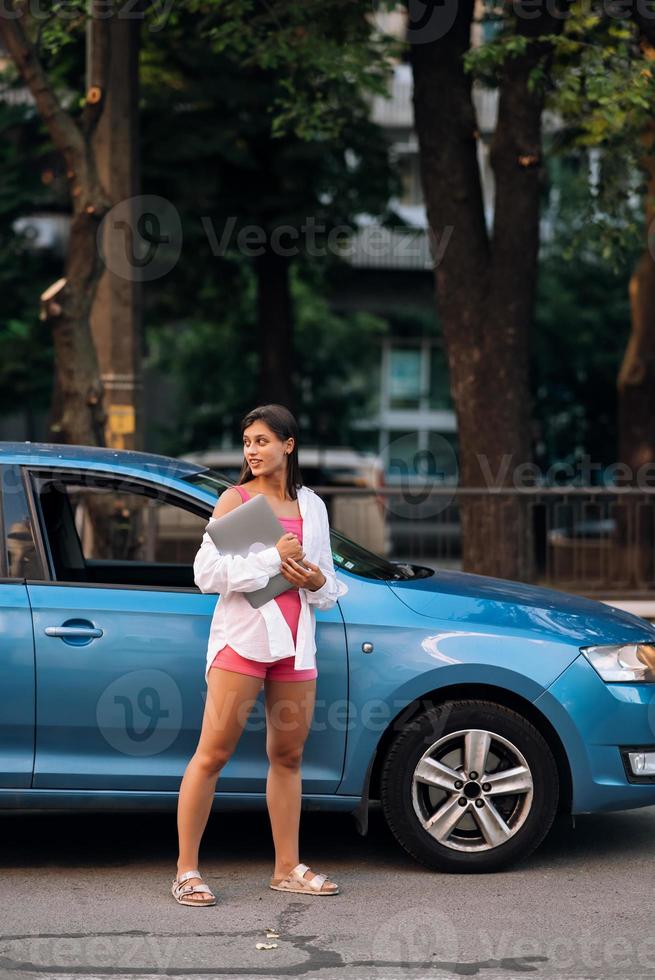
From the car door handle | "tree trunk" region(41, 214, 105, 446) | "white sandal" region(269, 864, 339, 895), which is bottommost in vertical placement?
"white sandal" region(269, 864, 339, 895)

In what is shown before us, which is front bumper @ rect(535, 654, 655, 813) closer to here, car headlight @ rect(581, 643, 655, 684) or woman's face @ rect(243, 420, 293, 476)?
car headlight @ rect(581, 643, 655, 684)

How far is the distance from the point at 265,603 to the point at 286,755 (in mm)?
592

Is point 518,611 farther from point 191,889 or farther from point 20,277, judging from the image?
point 20,277

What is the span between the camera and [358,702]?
5.30m

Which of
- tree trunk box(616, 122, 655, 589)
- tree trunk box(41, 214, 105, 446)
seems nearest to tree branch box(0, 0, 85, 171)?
tree trunk box(41, 214, 105, 446)

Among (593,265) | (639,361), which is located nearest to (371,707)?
(639,361)

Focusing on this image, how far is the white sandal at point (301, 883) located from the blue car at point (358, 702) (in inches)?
10.1

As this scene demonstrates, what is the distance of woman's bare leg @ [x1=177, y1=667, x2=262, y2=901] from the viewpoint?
4.95 meters

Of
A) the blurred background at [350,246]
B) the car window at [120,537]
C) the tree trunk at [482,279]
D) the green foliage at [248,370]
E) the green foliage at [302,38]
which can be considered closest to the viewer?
the car window at [120,537]

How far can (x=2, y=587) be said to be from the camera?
17.4ft

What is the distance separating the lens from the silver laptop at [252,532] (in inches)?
191

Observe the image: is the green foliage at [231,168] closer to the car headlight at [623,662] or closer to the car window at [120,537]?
the car window at [120,537]

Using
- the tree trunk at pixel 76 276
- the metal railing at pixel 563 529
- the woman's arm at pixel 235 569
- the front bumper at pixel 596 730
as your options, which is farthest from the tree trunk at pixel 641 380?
the woman's arm at pixel 235 569

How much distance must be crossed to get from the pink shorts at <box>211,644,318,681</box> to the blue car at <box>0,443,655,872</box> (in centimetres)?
28
